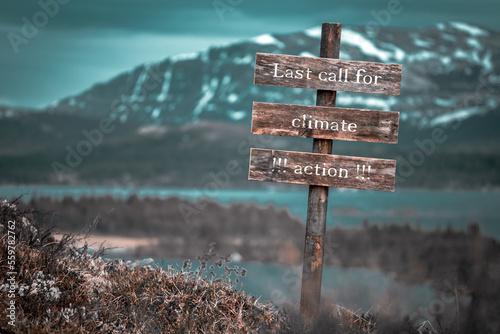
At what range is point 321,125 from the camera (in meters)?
7.64

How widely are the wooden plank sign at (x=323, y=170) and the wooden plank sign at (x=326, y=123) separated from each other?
11.9 inches

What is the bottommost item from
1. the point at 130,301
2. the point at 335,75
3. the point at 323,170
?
the point at 130,301

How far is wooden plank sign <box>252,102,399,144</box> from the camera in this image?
7637 mm

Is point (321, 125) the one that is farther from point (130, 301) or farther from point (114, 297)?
point (114, 297)

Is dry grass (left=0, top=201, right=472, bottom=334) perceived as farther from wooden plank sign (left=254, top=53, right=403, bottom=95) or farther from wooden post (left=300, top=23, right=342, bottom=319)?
wooden plank sign (left=254, top=53, right=403, bottom=95)

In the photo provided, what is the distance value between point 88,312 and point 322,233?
330 cm

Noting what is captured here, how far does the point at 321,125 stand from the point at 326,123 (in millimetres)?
75

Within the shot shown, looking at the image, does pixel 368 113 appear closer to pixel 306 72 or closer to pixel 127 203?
pixel 306 72

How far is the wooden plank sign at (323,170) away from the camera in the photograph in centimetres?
763

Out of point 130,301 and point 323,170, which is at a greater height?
point 323,170


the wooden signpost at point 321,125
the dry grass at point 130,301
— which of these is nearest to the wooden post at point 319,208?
the wooden signpost at point 321,125

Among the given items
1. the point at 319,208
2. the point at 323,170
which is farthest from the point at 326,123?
the point at 319,208

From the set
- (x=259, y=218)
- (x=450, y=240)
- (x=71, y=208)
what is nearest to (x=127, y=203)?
(x=71, y=208)

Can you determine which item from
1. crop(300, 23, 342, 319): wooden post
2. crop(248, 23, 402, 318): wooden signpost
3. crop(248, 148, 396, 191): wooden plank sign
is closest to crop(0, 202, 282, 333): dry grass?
crop(300, 23, 342, 319): wooden post
